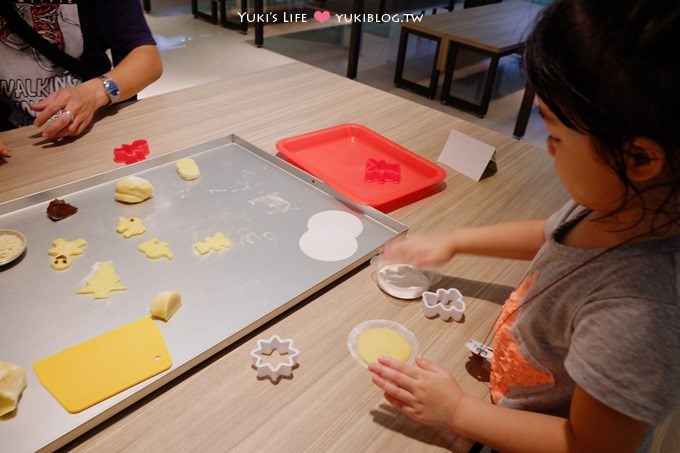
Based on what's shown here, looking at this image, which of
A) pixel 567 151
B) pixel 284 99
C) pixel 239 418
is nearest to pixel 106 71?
pixel 284 99

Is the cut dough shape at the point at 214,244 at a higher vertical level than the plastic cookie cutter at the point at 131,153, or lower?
lower

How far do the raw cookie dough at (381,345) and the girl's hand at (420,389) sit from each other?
4 cm

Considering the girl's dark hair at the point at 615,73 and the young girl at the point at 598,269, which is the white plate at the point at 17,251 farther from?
the girl's dark hair at the point at 615,73

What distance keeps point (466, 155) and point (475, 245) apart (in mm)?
379

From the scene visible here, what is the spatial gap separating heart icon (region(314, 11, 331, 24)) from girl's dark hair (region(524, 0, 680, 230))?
4214 millimetres

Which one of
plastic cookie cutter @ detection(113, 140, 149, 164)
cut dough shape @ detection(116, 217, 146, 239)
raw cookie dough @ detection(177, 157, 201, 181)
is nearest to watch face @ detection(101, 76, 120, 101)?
plastic cookie cutter @ detection(113, 140, 149, 164)

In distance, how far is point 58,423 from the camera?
49cm

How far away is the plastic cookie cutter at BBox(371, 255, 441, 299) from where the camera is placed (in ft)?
2.36

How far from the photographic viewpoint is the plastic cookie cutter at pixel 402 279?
720 mm

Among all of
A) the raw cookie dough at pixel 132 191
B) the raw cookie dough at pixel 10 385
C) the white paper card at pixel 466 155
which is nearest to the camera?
the raw cookie dough at pixel 10 385

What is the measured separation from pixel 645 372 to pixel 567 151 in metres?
0.22

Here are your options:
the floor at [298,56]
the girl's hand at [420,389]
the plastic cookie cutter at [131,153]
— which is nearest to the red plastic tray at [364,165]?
the plastic cookie cutter at [131,153]

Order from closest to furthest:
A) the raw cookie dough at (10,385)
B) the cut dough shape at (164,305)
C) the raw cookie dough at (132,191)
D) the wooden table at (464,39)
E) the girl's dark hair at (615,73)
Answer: the girl's dark hair at (615,73), the raw cookie dough at (10,385), the cut dough shape at (164,305), the raw cookie dough at (132,191), the wooden table at (464,39)

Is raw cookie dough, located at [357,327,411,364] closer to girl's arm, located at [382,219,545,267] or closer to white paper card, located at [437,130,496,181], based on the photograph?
girl's arm, located at [382,219,545,267]
